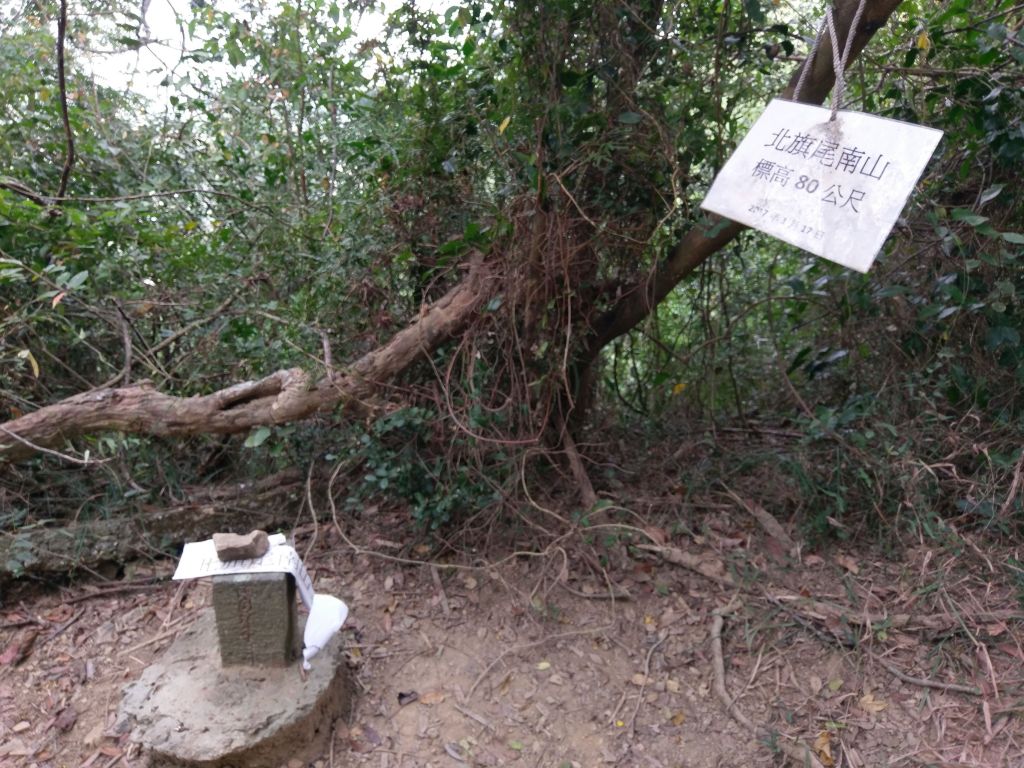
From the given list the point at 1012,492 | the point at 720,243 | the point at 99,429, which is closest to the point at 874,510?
the point at 1012,492

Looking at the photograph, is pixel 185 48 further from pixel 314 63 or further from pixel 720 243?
pixel 720 243

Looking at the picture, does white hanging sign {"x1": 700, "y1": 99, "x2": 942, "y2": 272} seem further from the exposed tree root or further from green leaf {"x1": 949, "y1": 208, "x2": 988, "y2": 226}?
green leaf {"x1": 949, "y1": 208, "x2": 988, "y2": 226}

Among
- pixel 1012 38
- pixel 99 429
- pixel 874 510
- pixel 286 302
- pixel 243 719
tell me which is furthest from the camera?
pixel 286 302

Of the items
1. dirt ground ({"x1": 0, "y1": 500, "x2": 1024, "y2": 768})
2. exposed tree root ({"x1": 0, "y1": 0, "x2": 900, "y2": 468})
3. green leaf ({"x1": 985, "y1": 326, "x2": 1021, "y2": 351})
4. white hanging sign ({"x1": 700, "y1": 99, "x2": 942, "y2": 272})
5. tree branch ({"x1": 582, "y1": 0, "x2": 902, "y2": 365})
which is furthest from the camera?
exposed tree root ({"x1": 0, "y1": 0, "x2": 900, "y2": 468})

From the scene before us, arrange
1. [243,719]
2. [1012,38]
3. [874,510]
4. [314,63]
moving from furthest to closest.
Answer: [314,63] < [874,510] < [1012,38] < [243,719]

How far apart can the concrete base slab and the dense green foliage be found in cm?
79

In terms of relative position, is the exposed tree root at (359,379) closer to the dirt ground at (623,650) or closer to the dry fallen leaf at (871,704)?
the dirt ground at (623,650)

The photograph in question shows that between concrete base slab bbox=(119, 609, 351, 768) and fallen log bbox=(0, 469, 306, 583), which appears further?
fallen log bbox=(0, 469, 306, 583)

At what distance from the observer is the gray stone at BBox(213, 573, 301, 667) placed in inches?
96.4

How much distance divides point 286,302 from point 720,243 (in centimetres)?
200

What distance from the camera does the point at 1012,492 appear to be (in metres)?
2.56

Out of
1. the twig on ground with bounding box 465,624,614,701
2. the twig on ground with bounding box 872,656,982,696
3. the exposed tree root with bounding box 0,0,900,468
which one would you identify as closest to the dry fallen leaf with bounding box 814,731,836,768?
the twig on ground with bounding box 872,656,982,696

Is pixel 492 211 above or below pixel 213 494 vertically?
above

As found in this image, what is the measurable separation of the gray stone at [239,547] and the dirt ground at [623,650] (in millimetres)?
425
